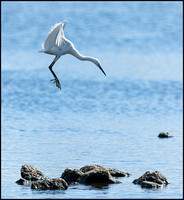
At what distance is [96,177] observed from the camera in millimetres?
19281

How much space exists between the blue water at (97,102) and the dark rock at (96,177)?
375 mm

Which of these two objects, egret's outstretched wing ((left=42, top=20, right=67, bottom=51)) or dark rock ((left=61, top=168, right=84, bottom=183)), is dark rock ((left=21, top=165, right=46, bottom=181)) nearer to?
dark rock ((left=61, top=168, right=84, bottom=183))

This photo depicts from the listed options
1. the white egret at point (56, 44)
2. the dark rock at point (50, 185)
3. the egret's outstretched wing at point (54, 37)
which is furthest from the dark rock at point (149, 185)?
the egret's outstretched wing at point (54, 37)

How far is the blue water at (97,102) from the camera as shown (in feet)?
72.6

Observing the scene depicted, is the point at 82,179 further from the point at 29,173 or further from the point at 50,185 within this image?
the point at 29,173

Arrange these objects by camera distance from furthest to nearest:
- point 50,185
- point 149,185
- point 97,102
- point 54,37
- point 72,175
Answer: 1. point 97,102
2. point 72,175
3. point 54,37
4. point 149,185
5. point 50,185

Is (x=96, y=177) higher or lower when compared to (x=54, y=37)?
lower

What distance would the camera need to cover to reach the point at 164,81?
4328 cm

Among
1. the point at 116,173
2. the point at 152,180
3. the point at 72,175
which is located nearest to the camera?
the point at 152,180

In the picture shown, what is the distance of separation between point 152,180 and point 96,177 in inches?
64.4

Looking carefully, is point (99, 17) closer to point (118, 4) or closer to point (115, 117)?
point (118, 4)

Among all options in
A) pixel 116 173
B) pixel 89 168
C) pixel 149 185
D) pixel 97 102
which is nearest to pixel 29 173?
pixel 89 168

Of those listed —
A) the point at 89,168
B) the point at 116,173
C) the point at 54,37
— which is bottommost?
the point at 116,173

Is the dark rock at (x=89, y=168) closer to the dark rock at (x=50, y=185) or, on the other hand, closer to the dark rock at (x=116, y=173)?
the dark rock at (x=116, y=173)
